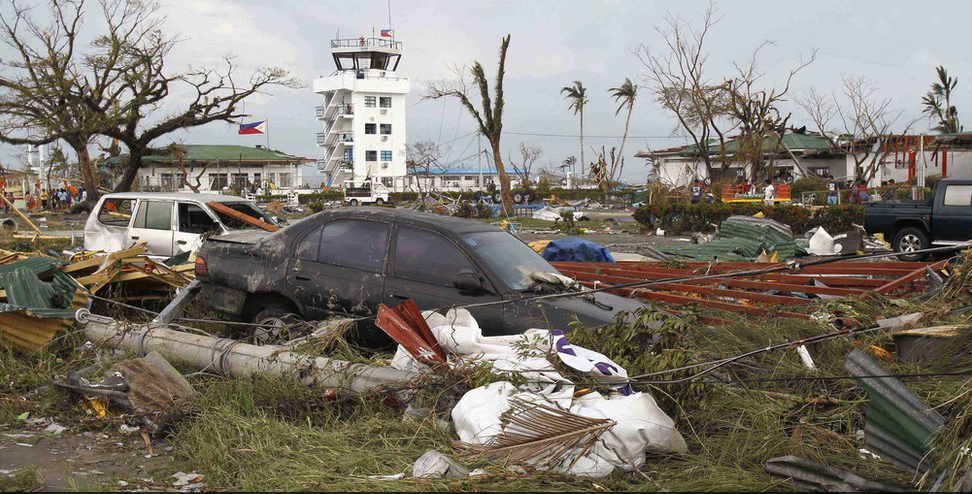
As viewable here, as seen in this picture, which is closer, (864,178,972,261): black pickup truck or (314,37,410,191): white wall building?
(864,178,972,261): black pickup truck

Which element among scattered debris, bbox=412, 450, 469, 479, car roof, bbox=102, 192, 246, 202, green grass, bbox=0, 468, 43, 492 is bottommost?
green grass, bbox=0, 468, 43, 492

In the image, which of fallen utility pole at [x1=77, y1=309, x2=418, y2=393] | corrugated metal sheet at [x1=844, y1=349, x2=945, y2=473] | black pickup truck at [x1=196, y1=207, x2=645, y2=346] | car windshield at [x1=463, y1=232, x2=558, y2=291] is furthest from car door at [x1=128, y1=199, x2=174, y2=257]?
corrugated metal sheet at [x1=844, y1=349, x2=945, y2=473]

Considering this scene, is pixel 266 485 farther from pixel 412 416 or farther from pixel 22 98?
pixel 22 98

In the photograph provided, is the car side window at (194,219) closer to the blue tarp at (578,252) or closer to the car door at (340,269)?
the blue tarp at (578,252)

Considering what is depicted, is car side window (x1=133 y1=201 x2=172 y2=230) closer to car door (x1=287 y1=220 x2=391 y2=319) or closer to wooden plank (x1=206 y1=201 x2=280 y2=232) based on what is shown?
wooden plank (x1=206 y1=201 x2=280 y2=232)

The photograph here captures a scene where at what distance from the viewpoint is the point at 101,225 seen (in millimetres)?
12219

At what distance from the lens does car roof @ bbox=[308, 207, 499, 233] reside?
263 inches

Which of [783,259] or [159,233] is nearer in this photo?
[159,233]

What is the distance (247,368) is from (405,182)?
75060 mm

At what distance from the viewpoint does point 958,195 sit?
617 inches

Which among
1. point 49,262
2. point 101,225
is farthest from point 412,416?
point 101,225

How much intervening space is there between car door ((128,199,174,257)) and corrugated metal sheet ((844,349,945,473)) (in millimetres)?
10265

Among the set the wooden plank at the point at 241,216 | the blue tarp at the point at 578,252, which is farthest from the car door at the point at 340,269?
the blue tarp at the point at 578,252

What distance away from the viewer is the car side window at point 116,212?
12.3m
